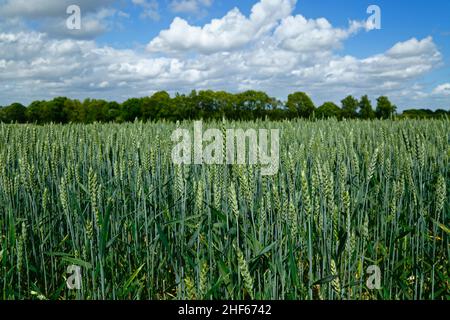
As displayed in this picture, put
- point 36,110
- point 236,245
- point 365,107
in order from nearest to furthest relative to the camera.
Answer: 1. point 236,245
2. point 365,107
3. point 36,110

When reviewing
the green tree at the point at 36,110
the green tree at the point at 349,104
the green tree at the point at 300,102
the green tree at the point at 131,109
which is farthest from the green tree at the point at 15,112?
the green tree at the point at 349,104

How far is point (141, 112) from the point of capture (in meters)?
37.0

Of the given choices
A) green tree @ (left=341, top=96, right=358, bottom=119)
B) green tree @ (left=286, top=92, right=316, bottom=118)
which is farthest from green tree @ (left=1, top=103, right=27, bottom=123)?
green tree @ (left=341, top=96, right=358, bottom=119)

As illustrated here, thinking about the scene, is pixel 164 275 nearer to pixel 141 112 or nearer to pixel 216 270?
pixel 216 270

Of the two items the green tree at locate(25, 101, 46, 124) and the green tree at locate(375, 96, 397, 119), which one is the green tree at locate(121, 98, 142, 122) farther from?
the green tree at locate(375, 96, 397, 119)

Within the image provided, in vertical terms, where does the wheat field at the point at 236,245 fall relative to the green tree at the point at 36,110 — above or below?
below

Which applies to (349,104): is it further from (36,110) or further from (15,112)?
(15,112)

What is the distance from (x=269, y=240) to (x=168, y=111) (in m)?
34.1

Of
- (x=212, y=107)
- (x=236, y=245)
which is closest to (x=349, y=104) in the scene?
(x=212, y=107)

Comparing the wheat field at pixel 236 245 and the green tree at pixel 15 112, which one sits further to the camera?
the green tree at pixel 15 112

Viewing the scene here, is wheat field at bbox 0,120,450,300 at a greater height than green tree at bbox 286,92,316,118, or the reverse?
green tree at bbox 286,92,316,118

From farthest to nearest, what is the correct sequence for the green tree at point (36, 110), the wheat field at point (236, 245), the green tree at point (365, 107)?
1. the green tree at point (36, 110)
2. the green tree at point (365, 107)
3. the wheat field at point (236, 245)

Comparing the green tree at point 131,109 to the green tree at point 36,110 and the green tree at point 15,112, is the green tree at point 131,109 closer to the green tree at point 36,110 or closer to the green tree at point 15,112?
the green tree at point 36,110
